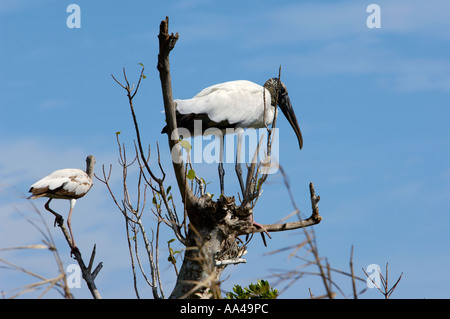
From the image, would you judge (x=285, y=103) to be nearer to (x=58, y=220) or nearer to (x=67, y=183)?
(x=67, y=183)

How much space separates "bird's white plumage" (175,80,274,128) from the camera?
7.84 metres

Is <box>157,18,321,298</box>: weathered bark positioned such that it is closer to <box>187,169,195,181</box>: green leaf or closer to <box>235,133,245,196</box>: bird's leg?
<box>187,169,195,181</box>: green leaf

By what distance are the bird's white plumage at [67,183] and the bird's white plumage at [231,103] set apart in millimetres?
2084

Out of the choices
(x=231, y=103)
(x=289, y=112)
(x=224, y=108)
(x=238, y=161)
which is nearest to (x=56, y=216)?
(x=238, y=161)

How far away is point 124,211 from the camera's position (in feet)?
22.7

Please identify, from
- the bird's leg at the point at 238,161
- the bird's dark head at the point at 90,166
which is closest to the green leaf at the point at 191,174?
the bird's leg at the point at 238,161

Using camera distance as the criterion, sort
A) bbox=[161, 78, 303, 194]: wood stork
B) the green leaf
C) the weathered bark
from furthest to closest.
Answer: bbox=[161, 78, 303, 194]: wood stork < the weathered bark < the green leaf

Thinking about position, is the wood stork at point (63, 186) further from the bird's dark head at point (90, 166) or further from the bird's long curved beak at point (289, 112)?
the bird's long curved beak at point (289, 112)

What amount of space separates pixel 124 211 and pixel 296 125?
4.18 meters

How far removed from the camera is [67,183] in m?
8.55

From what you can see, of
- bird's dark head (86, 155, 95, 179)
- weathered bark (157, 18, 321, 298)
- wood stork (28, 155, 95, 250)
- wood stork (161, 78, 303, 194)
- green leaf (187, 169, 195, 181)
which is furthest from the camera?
bird's dark head (86, 155, 95, 179)

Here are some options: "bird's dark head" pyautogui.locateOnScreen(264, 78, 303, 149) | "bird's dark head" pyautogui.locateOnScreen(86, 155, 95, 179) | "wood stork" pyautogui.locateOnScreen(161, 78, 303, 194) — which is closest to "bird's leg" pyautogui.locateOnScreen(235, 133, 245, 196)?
"wood stork" pyautogui.locateOnScreen(161, 78, 303, 194)

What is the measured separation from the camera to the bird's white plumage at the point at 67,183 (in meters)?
8.38
